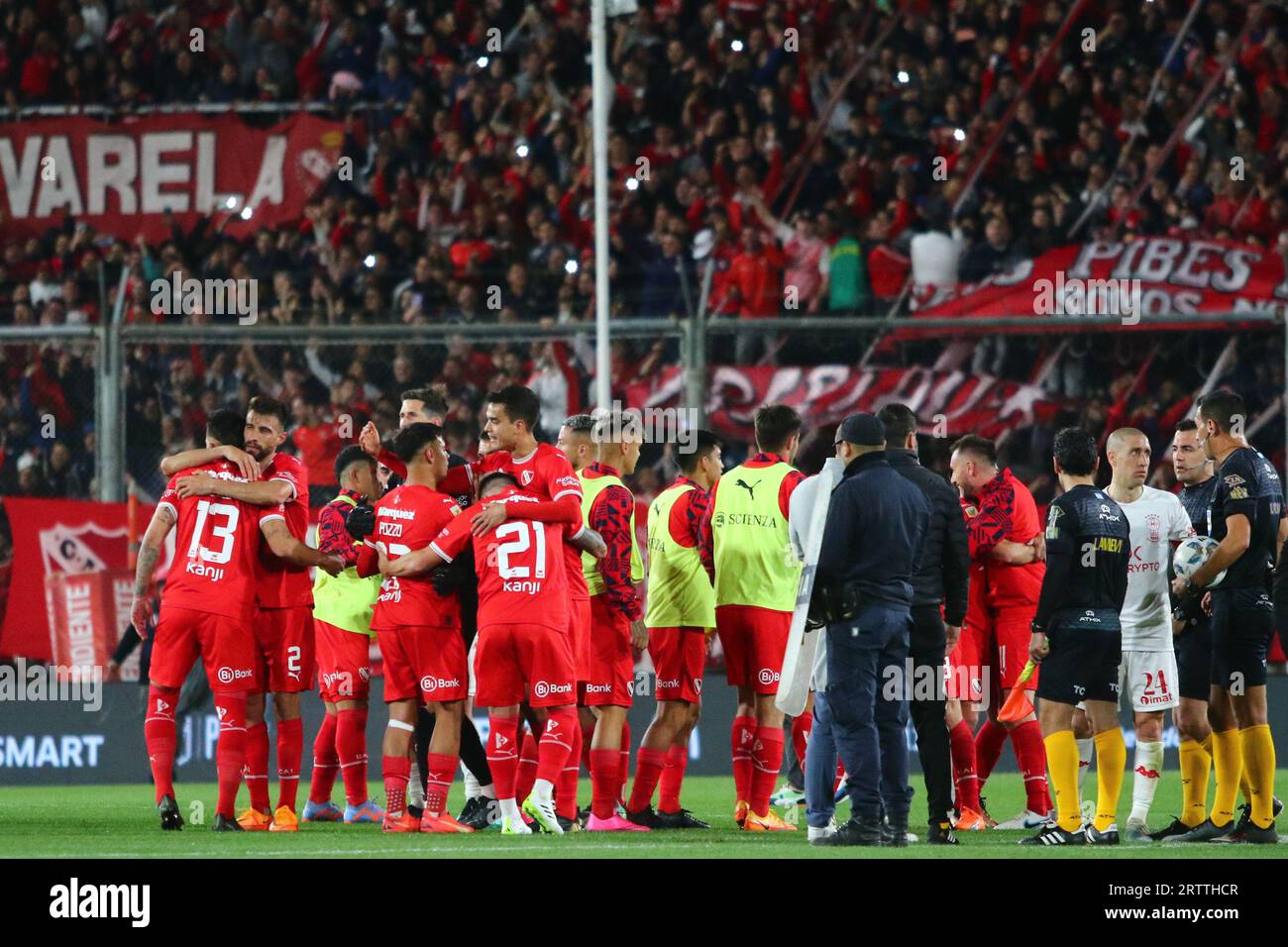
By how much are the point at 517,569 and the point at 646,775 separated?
175 centimetres

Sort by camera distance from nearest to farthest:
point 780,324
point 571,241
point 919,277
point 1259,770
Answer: point 1259,770
point 780,324
point 919,277
point 571,241

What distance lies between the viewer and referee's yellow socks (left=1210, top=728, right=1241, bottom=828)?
9.43 meters

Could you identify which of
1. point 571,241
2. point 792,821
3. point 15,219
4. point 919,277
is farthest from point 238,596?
point 15,219

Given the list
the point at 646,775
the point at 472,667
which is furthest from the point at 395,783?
the point at 646,775

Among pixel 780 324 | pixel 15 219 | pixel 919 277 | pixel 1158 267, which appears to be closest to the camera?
pixel 780 324

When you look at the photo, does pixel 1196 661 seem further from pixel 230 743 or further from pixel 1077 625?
pixel 230 743

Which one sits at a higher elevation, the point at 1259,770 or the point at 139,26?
the point at 139,26

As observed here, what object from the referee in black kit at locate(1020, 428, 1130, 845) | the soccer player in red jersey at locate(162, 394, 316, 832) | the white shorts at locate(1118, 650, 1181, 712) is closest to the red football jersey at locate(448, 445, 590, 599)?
the soccer player in red jersey at locate(162, 394, 316, 832)

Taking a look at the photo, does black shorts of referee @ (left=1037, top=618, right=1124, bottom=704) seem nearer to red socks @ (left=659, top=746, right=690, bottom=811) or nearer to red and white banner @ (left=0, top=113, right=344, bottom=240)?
red socks @ (left=659, top=746, right=690, bottom=811)

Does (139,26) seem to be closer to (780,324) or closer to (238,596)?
(780,324)

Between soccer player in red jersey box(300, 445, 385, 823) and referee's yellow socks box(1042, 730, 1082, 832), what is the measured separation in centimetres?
388

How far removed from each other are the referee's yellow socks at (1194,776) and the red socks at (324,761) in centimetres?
470

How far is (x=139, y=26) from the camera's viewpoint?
22688 mm

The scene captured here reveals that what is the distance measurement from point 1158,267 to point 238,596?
9073mm
